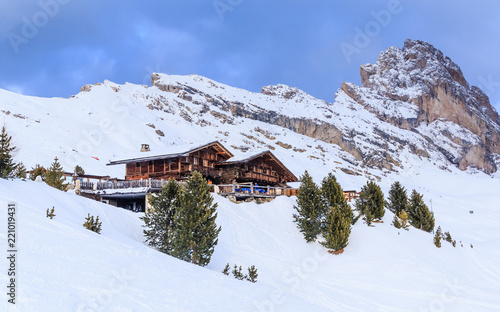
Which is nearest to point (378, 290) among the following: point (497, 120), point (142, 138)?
point (142, 138)

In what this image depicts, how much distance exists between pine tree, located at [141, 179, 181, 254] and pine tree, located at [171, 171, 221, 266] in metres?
0.54

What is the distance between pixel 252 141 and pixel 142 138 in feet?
97.6

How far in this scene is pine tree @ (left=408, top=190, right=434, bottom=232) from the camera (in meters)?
32.6

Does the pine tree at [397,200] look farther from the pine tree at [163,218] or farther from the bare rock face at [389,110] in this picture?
the bare rock face at [389,110]

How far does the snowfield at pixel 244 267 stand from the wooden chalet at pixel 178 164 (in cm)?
775

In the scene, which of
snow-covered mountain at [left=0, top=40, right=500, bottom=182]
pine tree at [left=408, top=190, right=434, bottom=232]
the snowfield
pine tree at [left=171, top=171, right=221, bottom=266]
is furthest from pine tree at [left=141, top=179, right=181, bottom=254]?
pine tree at [left=408, top=190, right=434, bottom=232]

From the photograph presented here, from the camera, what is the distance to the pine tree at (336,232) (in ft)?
72.1

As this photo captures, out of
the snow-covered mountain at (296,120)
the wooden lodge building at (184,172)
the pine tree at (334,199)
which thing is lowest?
the pine tree at (334,199)

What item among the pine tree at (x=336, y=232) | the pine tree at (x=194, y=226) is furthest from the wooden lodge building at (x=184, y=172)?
the pine tree at (x=194, y=226)

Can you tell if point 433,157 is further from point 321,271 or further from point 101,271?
point 101,271

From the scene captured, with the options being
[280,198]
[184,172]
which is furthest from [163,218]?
[184,172]

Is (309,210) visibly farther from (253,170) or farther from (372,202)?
(253,170)

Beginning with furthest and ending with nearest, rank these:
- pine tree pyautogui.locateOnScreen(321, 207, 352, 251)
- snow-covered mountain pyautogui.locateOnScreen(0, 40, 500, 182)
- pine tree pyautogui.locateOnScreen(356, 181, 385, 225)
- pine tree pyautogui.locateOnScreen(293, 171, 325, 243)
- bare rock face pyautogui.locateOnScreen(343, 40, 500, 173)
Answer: bare rock face pyautogui.locateOnScreen(343, 40, 500, 173) → snow-covered mountain pyautogui.locateOnScreen(0, 40, 500, 182) → pine tree pyautogui.locateOnScreen(356, 181, 385, 225) → pine tree pyautogui.locateOnScreen(293, 171, 325, 243) → pine tree pyautogui.locateOnScreen(321, 207, 352, 251)

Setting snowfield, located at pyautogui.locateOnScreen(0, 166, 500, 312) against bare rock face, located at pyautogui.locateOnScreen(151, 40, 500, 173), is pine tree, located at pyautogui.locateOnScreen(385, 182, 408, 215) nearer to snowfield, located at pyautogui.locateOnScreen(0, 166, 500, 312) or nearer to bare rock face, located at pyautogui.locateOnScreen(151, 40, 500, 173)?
snowfield, located at pyautogui.locateOnScreen(0, 166, 500, 312)
